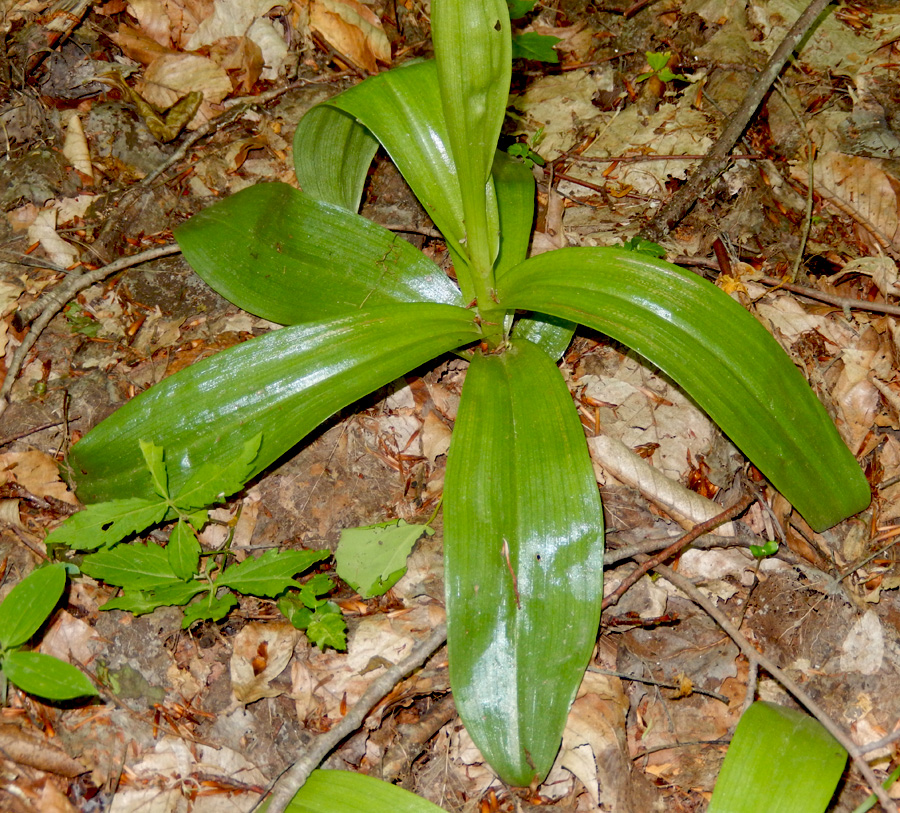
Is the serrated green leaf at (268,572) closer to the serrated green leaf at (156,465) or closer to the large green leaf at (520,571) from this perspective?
the serrated green leaf at (156,465)

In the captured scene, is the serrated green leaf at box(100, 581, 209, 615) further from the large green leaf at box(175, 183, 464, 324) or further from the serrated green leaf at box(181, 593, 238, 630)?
the large green leaf at box(175, 183, 464, 324)

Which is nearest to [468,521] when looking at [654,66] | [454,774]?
[454,774]

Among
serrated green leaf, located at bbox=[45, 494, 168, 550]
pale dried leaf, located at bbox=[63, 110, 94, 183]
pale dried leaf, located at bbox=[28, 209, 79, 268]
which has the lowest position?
serrated green leaf, located at bbox=[45, 494, 168, 550]

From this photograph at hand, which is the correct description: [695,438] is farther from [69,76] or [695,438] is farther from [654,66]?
[69,76]

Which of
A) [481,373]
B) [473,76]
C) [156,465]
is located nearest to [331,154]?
[473,76]

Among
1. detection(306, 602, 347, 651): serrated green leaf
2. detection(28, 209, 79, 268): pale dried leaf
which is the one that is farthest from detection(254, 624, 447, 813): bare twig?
detection(28, 209, 79, 268): pale dried leaf

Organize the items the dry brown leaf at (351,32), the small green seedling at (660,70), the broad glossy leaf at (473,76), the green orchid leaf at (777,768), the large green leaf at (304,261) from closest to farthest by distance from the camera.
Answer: the green orchid leaf at (777,768), the broad glossy leaf at (473,76), the large green leaf at (304,261), the small green seedling at (660,70), the dry brown leaf at (351,32)

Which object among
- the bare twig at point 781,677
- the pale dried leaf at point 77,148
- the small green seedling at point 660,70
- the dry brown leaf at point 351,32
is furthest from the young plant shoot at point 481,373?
the small green seedling at point 660,70
